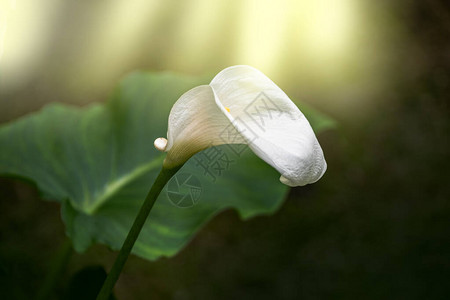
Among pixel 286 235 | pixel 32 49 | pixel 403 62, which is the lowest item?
pixel 286 235

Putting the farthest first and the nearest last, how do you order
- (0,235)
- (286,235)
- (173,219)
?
1. (286,235)
2. (0,235)
3. (173,219)

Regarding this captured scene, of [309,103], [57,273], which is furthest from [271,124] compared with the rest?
[309,103]

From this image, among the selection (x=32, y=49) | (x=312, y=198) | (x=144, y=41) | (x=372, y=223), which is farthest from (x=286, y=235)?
(x=32, y=49)

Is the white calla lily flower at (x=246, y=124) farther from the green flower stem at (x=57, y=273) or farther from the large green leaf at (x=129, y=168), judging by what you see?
the green flower stem at (x=57, y=273)

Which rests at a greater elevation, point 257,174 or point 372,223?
point 257,174

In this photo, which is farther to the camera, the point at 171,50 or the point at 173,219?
the point at 171,50

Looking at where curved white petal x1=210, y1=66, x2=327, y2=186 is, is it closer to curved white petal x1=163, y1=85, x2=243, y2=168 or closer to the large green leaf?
curved white petal x1=163, y1=85, x2=243, y2=168

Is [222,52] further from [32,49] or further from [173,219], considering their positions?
[173,219]

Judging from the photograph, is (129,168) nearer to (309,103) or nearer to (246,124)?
(246,124)
